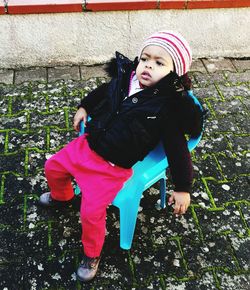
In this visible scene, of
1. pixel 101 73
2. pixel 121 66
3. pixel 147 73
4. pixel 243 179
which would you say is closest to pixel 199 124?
pixel 147 73

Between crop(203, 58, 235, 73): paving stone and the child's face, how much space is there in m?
2.10

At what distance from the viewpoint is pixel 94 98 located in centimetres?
236

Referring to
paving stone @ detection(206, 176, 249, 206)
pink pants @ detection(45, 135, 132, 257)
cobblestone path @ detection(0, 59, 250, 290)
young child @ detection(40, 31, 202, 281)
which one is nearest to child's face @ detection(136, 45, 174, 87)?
young child @ detection(40, 31, 202, 281)

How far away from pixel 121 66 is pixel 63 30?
1.67 m

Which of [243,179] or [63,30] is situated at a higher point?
[63,30]

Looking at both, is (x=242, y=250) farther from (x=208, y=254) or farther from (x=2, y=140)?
(x=2, y=140)

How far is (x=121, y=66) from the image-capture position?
2.23 meters

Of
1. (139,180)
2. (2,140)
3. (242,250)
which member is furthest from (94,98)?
(242,250)

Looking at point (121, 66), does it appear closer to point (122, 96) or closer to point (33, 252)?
point (122, 96)

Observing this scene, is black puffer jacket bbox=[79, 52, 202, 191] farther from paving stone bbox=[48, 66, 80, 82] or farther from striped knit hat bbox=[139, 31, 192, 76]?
paving stone bbox=[48, 66, 80, 82]

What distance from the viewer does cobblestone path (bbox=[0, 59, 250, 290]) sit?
7.67 ft

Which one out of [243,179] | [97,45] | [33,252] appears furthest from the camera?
[97,45]

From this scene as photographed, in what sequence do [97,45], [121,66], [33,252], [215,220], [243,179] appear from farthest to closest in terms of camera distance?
[97,45]
[243,179]
[215,220]
[33,252]
[121,66]

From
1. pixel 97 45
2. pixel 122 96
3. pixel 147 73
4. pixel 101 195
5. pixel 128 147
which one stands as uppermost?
pixel 147 73
